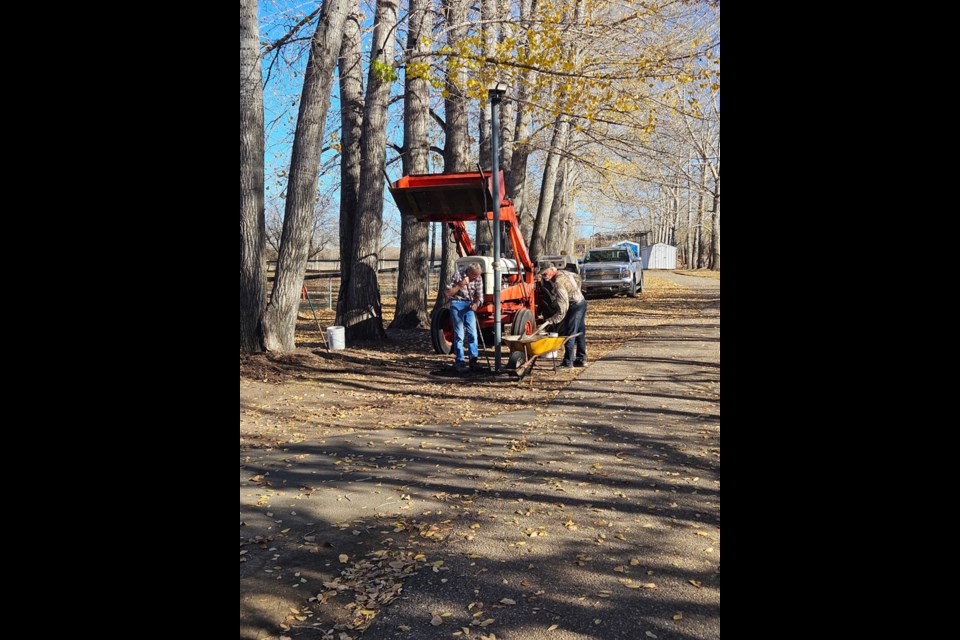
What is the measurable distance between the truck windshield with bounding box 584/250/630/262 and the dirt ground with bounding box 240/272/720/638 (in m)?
10.2

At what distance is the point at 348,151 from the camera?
15883mm

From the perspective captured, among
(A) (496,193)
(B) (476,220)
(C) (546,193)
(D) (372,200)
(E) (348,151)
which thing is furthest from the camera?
(C) (546,193)

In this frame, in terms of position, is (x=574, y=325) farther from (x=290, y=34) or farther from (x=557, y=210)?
(x=557, y=210)

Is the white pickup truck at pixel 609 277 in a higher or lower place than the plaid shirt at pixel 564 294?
higher

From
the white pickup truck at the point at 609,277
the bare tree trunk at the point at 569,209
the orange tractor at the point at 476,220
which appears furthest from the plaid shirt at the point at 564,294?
the bare tree trunk at the point at 569,209

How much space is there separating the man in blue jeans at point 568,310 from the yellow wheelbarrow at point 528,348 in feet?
1.12

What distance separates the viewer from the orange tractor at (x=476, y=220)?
38.7 ft

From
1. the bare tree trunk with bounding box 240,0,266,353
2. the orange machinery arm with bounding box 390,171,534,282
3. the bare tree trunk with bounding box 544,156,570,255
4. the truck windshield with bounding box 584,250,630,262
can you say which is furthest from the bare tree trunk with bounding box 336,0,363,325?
the bare tree trunk with bounding box 544,156,570,255

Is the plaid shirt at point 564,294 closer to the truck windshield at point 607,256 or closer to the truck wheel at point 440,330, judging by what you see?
the truck wheel at point 440,330

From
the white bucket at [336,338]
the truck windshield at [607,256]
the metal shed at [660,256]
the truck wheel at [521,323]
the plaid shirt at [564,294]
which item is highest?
the metal shed at [660,256]

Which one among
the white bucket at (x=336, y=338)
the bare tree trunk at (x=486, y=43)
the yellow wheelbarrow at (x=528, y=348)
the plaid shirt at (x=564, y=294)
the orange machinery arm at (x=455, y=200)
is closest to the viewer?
the yellow wheelbarrow at (x=528, y=348)

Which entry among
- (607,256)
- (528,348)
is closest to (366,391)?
(528,348)

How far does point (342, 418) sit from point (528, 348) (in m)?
2.92
